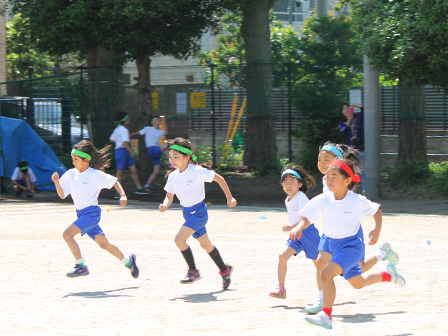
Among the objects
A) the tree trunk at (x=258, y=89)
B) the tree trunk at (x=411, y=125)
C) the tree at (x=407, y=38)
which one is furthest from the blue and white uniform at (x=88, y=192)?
the tree trunk at (x=258, y=89)

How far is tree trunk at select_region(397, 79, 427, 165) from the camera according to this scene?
15992mm

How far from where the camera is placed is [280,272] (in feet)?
21.9

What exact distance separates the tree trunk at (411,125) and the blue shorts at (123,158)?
5848 millimetres

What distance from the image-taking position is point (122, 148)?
51.1 ft

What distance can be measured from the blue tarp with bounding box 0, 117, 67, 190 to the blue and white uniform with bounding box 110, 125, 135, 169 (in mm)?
1680

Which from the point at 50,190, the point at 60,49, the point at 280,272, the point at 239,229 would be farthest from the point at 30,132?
the point at 280,272

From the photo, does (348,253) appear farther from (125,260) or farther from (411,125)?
(411,125)

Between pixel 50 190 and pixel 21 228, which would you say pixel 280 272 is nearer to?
pixel 21 228

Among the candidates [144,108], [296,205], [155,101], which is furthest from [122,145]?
[296,205]

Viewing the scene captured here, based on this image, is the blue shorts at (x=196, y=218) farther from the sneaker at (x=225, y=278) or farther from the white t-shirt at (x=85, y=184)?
the white t-shirt at (x=85, y=184)

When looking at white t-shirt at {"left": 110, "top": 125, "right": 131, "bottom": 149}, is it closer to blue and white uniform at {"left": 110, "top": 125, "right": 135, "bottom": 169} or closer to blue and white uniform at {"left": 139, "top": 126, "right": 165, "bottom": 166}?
blue and white uniform at {"left": 110, "top": 125, "right": 135, "bottom": 169}

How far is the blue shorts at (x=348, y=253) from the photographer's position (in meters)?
5.83

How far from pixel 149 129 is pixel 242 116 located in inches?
138

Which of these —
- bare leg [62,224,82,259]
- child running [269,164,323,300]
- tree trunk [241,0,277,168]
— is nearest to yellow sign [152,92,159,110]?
tree trunk [241,0,277,168]
